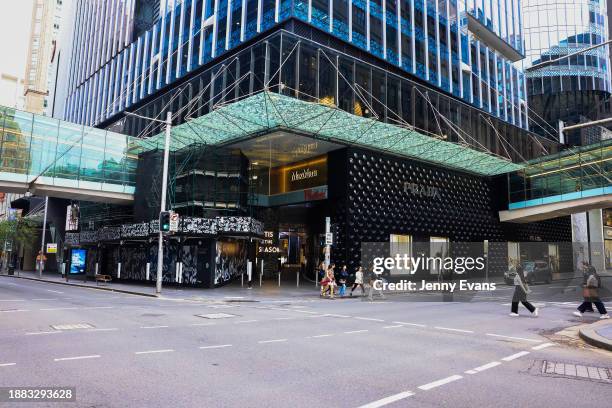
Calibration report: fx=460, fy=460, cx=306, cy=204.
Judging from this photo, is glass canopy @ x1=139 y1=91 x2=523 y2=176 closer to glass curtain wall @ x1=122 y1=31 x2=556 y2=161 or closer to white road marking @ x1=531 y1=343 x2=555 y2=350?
glass curtain wall @ x1=122 y1=31 x2=556 y2=161

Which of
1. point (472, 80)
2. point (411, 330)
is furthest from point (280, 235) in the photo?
point (411, 330)

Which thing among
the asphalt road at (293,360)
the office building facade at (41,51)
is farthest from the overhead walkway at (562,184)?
the office building facade at (41,51)

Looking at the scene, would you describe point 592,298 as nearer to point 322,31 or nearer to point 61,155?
point 322,31

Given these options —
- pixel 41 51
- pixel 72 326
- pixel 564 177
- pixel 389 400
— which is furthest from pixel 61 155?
pixel 41 51

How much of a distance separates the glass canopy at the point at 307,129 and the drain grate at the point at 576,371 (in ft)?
63.6

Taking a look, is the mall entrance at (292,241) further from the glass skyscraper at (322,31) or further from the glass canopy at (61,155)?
the glass skyscraper at (322,31)

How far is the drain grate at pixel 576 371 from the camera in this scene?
297 inches

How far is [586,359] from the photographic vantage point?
9.13 m

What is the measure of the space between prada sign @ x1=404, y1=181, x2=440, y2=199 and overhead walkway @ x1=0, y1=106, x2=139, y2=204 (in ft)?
73.9

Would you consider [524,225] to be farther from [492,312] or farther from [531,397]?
[531,397]

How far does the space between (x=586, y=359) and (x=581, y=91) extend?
75079 millimetres

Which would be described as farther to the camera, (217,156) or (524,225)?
(524,225)

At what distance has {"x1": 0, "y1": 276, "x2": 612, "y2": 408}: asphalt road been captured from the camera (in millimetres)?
6074

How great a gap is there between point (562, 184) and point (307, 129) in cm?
2412
